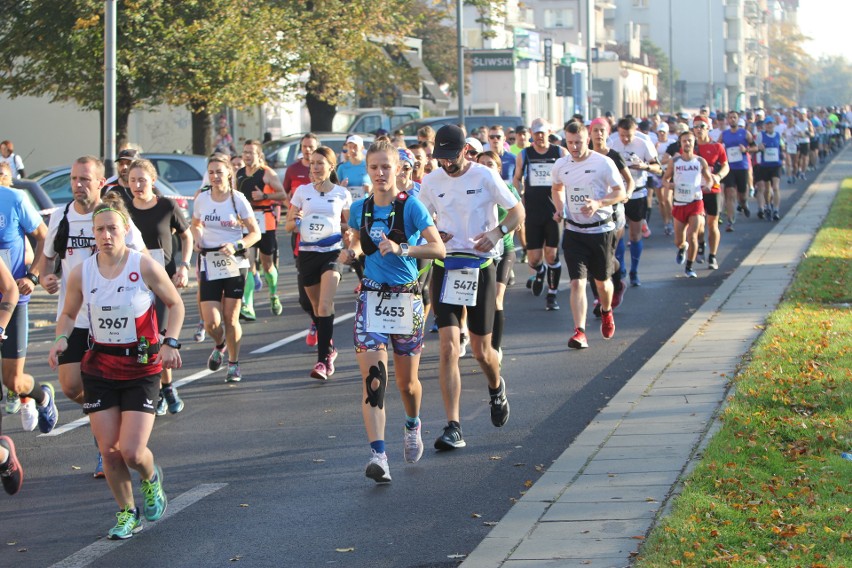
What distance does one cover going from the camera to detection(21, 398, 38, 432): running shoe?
30.4 feet

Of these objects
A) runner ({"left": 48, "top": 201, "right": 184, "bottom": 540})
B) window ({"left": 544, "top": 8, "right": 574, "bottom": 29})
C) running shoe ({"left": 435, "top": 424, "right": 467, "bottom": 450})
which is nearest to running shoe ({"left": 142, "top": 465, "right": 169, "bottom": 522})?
runner ({"left": 48, "top": 201, "right": 184, "bottom": 540})

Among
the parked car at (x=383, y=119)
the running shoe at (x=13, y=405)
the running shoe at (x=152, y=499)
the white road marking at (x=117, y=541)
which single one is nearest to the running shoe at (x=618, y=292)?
the running shoe at (x=13, y=405)

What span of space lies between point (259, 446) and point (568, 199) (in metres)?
4.54

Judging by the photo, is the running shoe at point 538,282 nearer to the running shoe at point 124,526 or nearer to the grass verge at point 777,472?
the grass verge at point 777,472

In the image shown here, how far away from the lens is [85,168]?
850 cm

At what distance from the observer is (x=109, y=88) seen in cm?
1819

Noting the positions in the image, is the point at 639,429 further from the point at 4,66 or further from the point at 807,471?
the point at 4,66

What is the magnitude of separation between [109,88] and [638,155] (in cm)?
698

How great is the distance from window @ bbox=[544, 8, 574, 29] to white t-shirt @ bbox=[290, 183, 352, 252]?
3461 inches

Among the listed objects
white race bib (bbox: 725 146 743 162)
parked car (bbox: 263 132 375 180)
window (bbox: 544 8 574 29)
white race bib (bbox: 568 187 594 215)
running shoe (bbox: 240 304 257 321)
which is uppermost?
window (bbox: 544 8 574 29)

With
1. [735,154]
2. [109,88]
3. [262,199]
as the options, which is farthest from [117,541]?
[735,154]

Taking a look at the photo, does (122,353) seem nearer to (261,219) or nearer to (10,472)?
(10,472)

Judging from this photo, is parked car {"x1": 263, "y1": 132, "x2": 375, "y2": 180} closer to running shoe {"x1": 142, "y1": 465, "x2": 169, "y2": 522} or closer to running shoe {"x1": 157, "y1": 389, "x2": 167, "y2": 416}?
running shoe {"x1": 157, "y1": 389, "x2": 167, "y2": 416}

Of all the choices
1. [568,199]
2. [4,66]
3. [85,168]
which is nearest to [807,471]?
[85,168]
